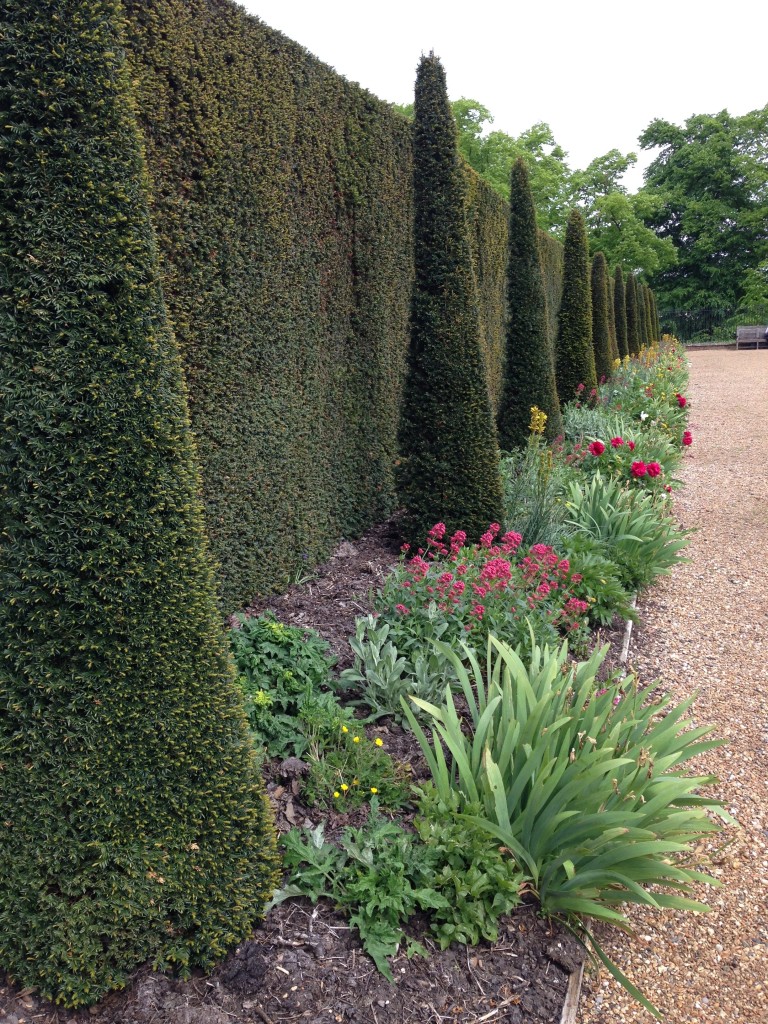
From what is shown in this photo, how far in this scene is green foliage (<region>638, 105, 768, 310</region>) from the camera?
42281 millimetres

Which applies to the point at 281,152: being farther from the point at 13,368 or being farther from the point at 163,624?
the point at 163,624

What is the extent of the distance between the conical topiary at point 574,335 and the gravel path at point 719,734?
2.26 metres

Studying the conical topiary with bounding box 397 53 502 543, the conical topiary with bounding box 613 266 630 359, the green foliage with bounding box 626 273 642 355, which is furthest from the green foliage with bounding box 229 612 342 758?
the green foliage with bounding box 626 273 642 355

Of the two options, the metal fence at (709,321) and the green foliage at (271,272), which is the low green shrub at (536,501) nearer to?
the green foliage at (271,272)

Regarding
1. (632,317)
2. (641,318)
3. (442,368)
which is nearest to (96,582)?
(442,368)

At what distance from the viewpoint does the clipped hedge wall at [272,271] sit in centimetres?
353

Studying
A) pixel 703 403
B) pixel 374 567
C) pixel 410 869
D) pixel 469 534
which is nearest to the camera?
pixel 410 869

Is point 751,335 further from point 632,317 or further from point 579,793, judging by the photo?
point 579,793

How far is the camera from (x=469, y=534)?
527 cm

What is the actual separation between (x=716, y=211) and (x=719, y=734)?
154 ft

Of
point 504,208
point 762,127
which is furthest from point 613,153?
point 504,208

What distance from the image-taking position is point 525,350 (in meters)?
8.40

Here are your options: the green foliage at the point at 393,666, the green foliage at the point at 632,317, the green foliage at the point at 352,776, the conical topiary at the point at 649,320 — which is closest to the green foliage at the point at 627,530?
the green foliage at the point at 393,666

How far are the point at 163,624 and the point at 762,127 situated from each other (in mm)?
52435
